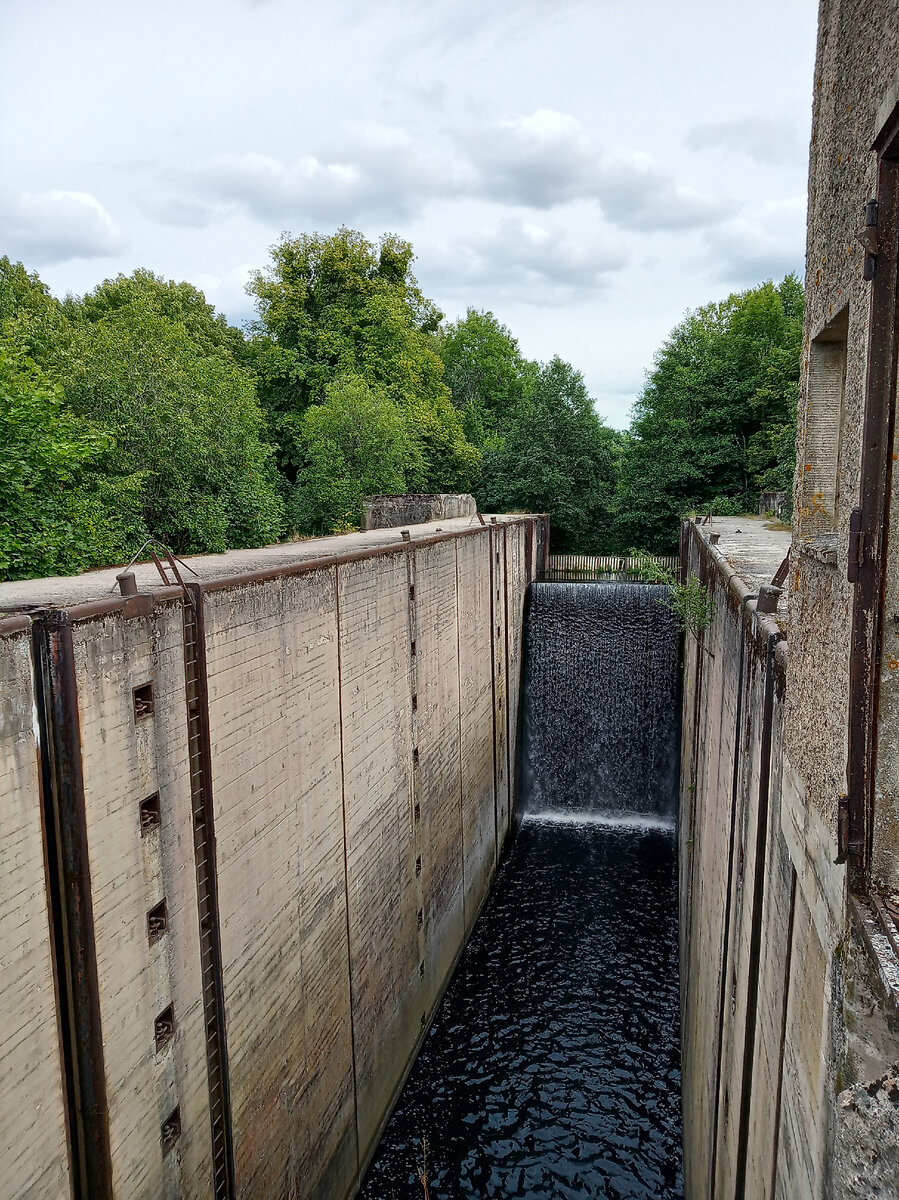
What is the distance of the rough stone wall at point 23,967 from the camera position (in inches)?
138

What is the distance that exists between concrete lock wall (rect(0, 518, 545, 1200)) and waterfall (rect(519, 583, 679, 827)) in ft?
23.6

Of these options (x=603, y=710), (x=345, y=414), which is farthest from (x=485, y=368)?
(x=603, y=710)

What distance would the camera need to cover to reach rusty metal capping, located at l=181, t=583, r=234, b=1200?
495 centimetres

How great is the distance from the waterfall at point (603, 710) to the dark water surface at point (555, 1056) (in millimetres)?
2516

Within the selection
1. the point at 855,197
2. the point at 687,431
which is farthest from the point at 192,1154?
the point at 687,431

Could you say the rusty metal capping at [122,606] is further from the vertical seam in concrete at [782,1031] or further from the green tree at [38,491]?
the green tree at [38,491]

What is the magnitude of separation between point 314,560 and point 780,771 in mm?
4229

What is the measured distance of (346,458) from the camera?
2266 cm

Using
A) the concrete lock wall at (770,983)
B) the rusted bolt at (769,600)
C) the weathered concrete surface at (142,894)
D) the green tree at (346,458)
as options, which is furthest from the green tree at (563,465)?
the weathered concrete surface at (142,894)

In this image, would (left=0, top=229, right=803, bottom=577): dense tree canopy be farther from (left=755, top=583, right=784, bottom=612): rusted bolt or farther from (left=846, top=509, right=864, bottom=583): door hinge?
(left=846, top=509, right=864, bottom=583): door hinge

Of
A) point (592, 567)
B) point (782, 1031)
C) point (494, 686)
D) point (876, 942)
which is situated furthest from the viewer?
point (592, 567)

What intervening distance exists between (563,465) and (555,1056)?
65.6 feet

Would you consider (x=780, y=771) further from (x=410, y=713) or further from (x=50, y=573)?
(x=50, y=573)

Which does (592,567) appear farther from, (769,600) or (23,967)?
(23,967)
